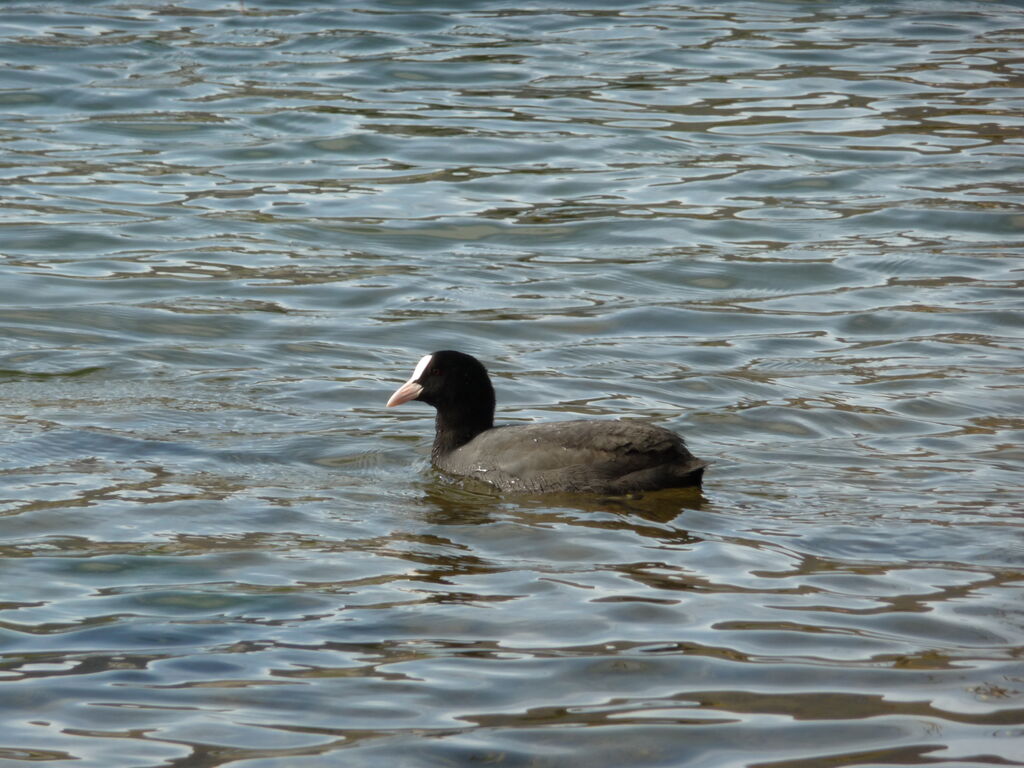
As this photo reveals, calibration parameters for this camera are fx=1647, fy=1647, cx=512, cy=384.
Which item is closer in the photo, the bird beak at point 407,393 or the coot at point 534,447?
the coot at point 534,447

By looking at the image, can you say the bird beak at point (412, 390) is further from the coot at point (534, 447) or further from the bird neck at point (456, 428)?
the bird neck at point (456, 428)

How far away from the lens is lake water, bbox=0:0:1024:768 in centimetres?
549

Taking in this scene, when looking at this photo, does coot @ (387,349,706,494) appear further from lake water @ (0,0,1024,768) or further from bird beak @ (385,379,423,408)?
lake water @ (0,0,1024,768)

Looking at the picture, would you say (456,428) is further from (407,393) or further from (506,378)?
(506,378)

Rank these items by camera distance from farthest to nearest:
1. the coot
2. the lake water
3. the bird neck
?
the bird neck, the coot, the lake water

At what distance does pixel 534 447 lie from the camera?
8.23 metres

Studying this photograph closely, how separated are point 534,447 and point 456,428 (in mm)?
759

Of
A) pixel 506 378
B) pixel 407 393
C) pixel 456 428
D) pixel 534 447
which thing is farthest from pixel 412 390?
pixel 506 378

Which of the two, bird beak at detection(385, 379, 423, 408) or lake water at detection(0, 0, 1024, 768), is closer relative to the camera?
lake water at detection(0, 0, 1024, 768)

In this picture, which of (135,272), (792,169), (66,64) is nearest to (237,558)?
(135,272)

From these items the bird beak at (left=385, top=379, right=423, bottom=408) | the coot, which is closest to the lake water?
the coot

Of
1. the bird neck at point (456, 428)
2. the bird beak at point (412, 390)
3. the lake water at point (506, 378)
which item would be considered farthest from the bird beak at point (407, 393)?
the lake water at point (506, 378)

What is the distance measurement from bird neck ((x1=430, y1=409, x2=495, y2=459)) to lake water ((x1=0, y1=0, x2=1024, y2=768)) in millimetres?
231

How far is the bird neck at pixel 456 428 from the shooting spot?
884 centimetres
